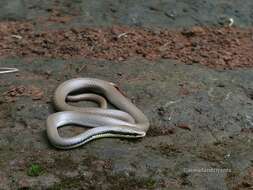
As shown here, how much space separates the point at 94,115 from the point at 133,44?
2.59 metres

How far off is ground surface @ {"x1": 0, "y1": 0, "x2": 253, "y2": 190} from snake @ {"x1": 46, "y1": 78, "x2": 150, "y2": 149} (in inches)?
4.7

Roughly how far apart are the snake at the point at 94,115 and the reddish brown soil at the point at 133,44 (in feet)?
3.88

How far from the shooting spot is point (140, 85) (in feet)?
31.9

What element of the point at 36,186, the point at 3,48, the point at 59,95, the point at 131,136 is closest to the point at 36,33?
the point at 3,48

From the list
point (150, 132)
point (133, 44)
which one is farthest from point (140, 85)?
point (133, 44)

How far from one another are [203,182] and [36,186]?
175 centimetres

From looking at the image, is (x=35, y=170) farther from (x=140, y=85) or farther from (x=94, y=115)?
(x=140, y=85)

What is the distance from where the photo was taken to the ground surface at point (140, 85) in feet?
25.3

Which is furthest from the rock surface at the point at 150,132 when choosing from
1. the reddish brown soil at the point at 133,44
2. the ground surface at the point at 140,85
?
the reddish brown soil at the point at 133,44

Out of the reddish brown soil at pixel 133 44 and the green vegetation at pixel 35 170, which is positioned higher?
the green vegetation at pixel 35 170

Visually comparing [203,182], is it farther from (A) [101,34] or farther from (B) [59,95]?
(A) [101,34]

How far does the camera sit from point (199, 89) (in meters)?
9.72

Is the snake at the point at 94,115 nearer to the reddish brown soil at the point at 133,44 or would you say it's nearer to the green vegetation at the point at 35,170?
the green vegetation at the point at 35,170

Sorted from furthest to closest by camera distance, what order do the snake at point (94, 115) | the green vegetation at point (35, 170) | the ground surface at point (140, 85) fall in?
1. the snake at point (94, 115)
2. the ground surface at point (140, 85)
3. the green vegetation at point (35, 170)
